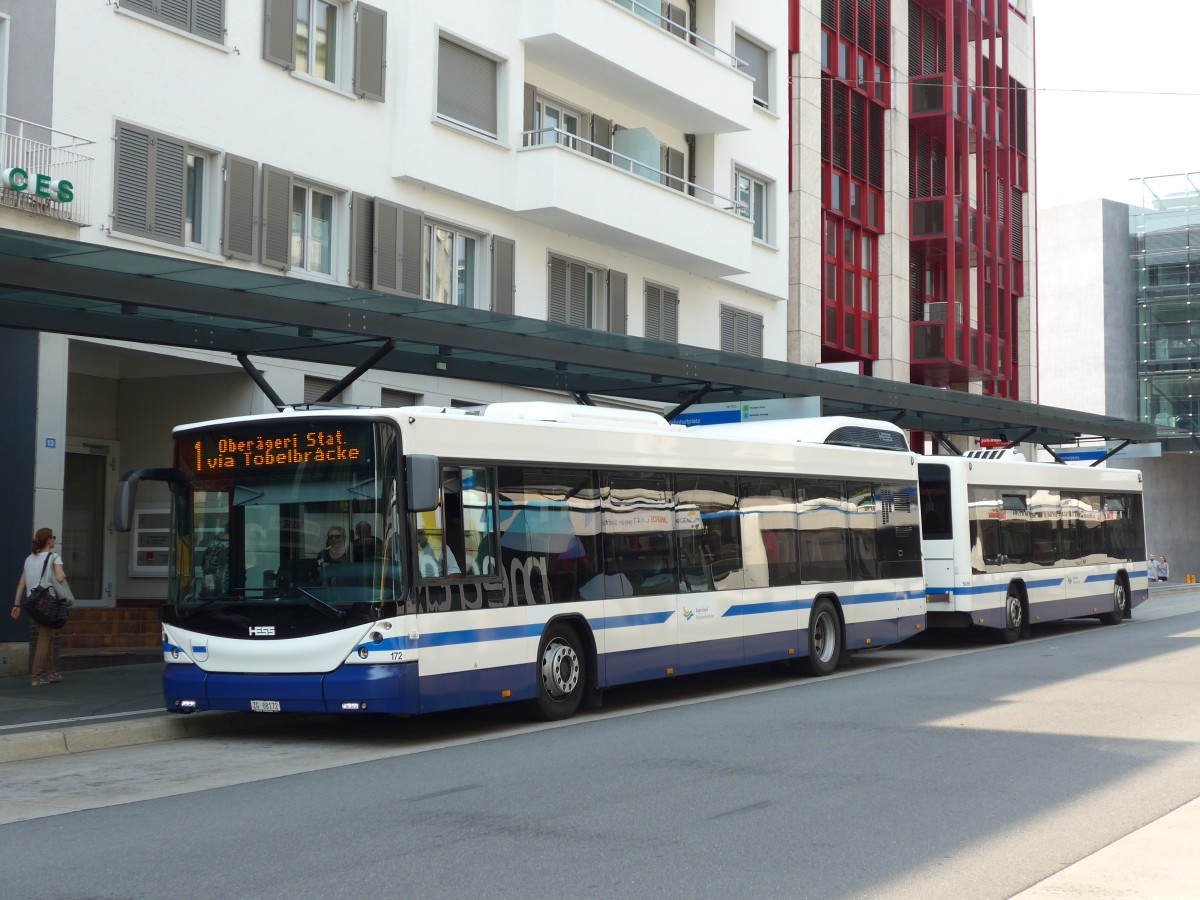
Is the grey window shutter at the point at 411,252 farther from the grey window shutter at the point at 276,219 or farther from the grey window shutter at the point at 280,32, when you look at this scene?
the grey window shutter at the point at 280,32

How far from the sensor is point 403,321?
1587 centimetres

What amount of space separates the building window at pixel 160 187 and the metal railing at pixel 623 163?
675cm

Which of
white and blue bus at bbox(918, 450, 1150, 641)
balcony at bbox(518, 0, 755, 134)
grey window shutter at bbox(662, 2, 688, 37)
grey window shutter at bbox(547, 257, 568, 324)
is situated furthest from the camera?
grey window shutter at bbox(662, 2, 688, 37)

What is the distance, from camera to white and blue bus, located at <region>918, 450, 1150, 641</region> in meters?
21.8

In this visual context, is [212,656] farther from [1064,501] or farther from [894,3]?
[894,3]

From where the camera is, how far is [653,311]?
29.8 m

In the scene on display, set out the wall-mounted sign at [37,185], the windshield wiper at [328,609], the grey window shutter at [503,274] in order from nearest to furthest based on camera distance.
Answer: the windshield wiper at [328,609] < the wall-mounted sign at [37,185] < the grey window shutter at [503,274]

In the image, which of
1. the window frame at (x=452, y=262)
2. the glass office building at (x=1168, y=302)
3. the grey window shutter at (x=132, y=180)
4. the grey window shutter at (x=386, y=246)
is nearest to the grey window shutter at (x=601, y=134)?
the window frame at (x=452, y=262)

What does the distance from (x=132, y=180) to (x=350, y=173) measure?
4209 millimetres

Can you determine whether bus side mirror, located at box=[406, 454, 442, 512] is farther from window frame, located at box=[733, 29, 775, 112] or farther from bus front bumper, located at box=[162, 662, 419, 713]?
window frame, located at box=[733, 29, 775, 112]

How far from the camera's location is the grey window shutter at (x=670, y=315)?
30141mm

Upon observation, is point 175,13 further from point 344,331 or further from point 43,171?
point 344,331

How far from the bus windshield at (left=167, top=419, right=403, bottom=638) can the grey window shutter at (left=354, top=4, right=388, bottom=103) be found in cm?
1133

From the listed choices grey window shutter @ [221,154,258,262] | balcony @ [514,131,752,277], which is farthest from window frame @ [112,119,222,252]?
balcony @ [514,131,752,277]
